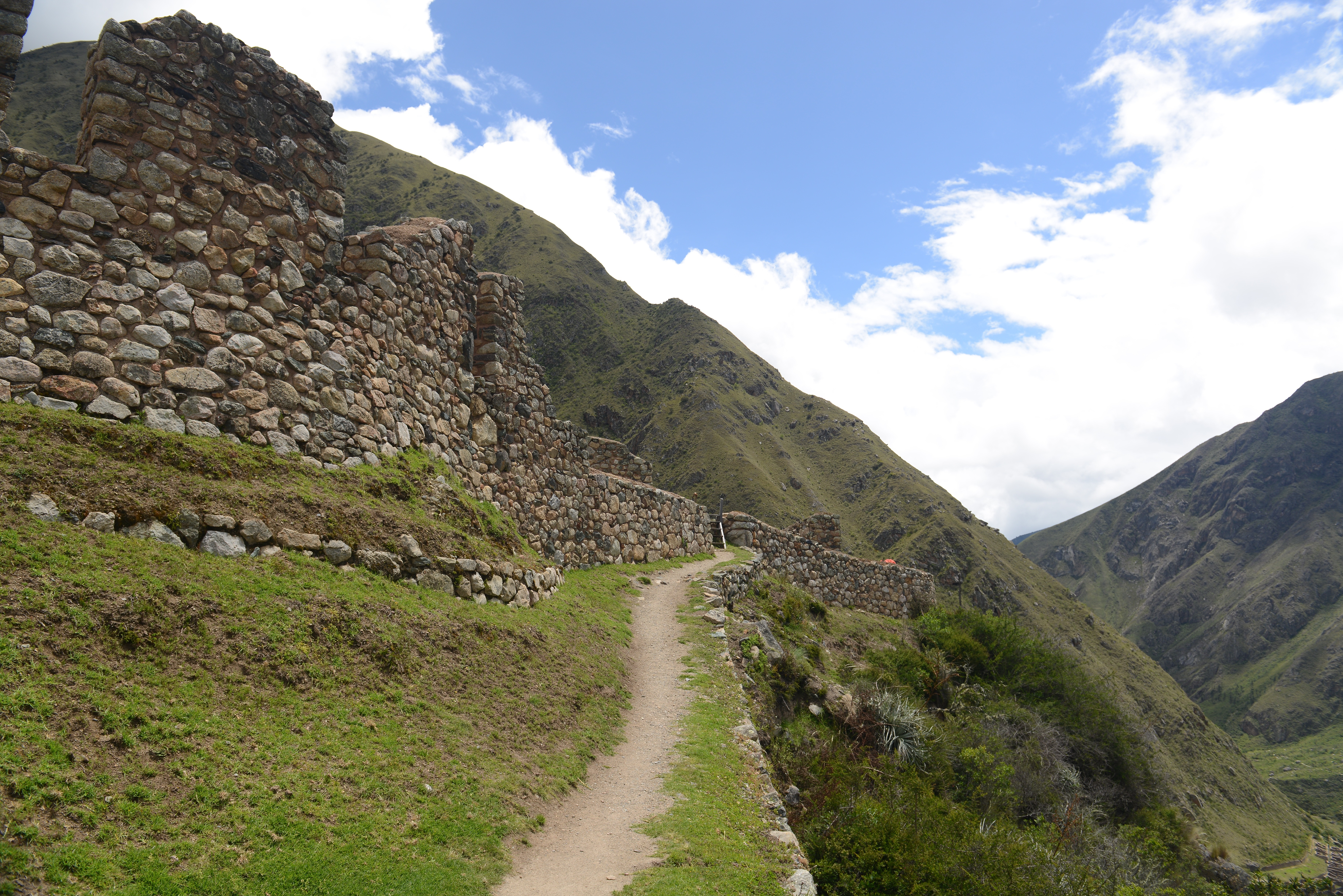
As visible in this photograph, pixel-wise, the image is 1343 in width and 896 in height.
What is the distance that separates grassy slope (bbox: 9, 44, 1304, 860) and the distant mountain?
61364 mm

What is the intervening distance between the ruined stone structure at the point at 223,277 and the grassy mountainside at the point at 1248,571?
113m

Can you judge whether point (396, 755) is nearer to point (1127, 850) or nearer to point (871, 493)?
point (1127, 850)

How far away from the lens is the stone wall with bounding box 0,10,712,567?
632 cm

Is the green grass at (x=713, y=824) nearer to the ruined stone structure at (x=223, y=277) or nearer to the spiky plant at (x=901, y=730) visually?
the ruined stone structure at (x=223, y=277)

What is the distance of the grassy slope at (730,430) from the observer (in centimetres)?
6744

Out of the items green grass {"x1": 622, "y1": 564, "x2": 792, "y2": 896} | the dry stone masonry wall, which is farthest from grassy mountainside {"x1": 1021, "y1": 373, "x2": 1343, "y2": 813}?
the dry stone masonry wall

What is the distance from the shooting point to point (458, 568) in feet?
27.0

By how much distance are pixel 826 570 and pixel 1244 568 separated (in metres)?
174

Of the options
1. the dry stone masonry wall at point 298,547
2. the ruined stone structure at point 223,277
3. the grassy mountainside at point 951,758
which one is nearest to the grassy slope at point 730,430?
the grassy mountainside at point 951,758

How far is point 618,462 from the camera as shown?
884 inches

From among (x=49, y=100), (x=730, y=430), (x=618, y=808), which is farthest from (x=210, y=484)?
(x=49, y=100)

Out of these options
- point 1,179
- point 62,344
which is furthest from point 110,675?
point 1,179

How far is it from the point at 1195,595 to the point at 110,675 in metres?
191

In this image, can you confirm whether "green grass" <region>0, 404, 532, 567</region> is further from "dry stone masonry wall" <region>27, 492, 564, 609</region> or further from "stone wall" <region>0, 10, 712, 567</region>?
"stone wall" <region>0, 10, 712, 567</region>
